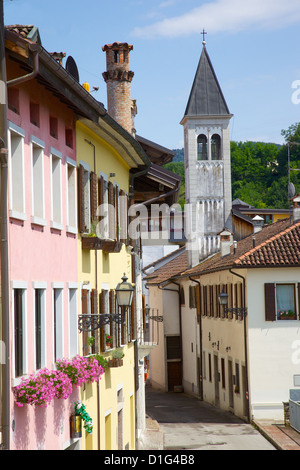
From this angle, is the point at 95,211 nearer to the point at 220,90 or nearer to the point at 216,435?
the point at 216,435

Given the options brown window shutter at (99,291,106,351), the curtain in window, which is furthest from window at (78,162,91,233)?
the curtain in window

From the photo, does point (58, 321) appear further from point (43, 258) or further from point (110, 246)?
point (110, 246)

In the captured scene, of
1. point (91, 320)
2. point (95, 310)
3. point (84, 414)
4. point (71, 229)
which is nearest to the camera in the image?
point (71, 229)

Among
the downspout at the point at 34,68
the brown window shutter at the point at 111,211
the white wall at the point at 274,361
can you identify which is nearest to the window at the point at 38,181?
the downspout at the point at 34,68

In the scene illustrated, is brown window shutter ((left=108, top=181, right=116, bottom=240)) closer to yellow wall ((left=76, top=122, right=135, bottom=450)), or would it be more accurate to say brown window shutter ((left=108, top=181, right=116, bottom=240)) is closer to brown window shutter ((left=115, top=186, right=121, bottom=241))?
yellow wall ((left=76, top=122, right=135, bottom=450))

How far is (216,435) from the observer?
30859mm

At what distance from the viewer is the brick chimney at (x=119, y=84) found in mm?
25516

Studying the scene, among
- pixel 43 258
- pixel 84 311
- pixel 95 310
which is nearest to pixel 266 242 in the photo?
pixel 95 310

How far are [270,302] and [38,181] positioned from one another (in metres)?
21.2

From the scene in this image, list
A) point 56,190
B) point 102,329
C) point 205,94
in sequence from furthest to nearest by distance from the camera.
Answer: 1. point 205,94
2. point 102,329
3. point 56,190

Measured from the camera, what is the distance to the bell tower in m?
52.5

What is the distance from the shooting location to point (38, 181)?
13195 millimetres

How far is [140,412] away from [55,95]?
51.5 ft
